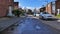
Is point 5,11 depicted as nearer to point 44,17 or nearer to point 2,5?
point 2,5

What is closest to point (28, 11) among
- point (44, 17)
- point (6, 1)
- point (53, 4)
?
point (53, 4)

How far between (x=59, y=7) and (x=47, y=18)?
31.0 metres

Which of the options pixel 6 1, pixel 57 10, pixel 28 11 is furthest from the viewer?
pixel 28 11

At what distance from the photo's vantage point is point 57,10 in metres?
62.5

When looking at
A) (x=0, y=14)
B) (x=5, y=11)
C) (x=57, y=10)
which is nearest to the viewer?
(x=0, y=14)

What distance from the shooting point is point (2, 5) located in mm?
46469

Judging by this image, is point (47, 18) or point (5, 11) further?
point (5, 11)

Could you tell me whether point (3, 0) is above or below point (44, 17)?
above

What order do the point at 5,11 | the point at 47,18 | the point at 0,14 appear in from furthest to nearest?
the point at 5,11 < the point at 0,14 < the point at 47,18

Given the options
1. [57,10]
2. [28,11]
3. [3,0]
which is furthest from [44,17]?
[28,11]

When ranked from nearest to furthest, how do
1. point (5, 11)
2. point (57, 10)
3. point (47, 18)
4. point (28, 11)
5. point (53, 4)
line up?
point (47, 18) < point (5, 11) < point (57, 10) < point (53, 4) < point (28, 11)

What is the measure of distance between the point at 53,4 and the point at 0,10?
27.8 meters

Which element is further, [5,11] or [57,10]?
[57,10]

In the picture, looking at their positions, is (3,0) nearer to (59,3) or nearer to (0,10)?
(0,10)
